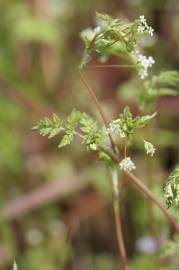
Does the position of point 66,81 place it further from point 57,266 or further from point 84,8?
point 57,266

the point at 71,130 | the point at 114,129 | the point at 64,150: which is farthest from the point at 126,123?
the point at 64,150

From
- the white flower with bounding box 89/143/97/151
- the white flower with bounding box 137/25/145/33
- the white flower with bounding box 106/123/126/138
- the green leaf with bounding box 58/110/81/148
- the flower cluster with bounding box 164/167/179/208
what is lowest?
the flower cluster with bounding box 164/167/179/208

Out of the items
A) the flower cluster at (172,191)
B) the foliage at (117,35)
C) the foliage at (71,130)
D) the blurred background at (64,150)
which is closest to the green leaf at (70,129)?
the foliage at (71,130)

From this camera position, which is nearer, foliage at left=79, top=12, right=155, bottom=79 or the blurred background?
foliage at left=79, top=12, right=155, bottom=79

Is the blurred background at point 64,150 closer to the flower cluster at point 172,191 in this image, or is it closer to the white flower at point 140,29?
the flower cluster at point 172,191

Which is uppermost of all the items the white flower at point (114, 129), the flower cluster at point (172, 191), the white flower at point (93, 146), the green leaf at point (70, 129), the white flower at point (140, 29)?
the white flower at point (140, 29)

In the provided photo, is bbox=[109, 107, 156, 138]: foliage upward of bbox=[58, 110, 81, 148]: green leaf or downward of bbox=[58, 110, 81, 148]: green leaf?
downward

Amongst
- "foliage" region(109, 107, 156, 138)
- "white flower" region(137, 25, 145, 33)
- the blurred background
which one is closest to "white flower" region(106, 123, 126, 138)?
"foliage" region(109, 107, 156, 138)

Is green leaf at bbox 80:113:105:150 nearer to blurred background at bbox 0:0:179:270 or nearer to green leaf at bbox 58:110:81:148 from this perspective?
green leaf at bbox 58:110:81:148

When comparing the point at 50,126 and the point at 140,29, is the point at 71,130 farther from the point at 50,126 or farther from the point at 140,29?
the point at 140,29
